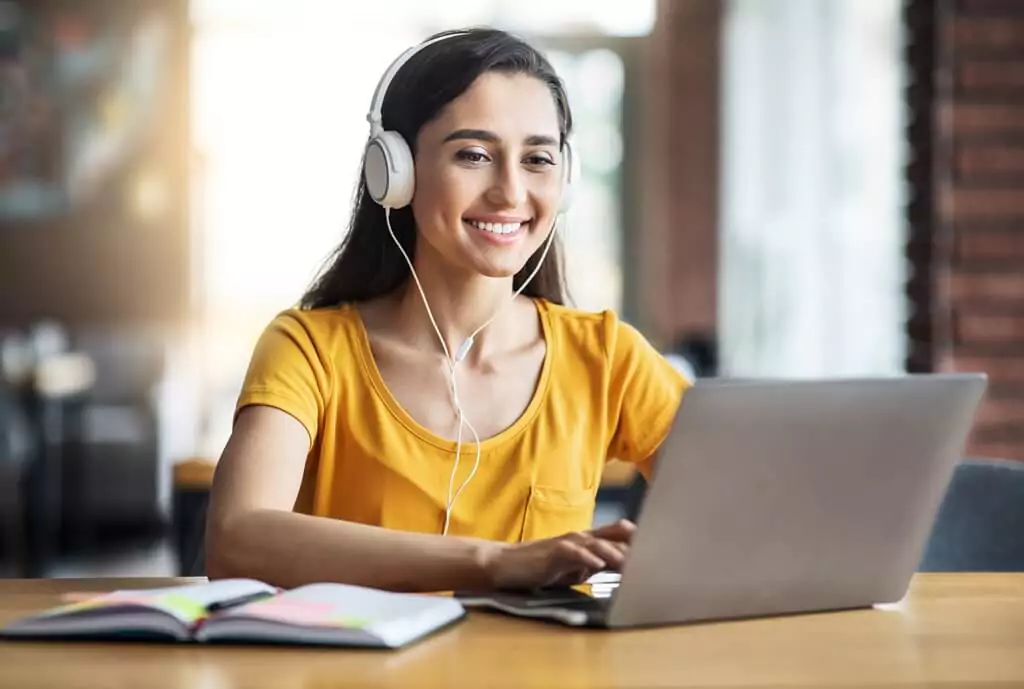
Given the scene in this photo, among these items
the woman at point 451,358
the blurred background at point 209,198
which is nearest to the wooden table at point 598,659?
the woman at point 451,358

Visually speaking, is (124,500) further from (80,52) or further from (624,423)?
(624,423)

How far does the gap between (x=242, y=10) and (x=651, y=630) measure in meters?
7.10

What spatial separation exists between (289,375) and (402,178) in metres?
0.25

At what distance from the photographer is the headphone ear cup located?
1.71m

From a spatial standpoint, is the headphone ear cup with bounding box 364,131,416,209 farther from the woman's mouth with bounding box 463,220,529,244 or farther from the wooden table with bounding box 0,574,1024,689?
the wooden table with bounding box 0,574,1024,689

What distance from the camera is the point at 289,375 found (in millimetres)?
1694

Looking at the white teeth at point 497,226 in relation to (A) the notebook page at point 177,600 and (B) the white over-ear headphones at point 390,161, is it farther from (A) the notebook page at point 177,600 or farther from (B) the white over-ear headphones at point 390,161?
(A) the notebook page at point 177,600

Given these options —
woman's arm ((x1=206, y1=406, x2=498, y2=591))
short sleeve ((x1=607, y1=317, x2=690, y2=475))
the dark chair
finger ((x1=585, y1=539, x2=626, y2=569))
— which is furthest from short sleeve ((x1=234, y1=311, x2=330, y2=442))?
the dark chair

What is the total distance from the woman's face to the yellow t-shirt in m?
0.17

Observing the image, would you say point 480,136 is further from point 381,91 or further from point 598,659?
point 598,659

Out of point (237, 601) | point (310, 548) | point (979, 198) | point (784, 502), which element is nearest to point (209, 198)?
point (979, 198)

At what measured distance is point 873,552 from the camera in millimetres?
1330

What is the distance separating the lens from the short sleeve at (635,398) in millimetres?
1884

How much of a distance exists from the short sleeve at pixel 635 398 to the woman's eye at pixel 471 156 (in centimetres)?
30
